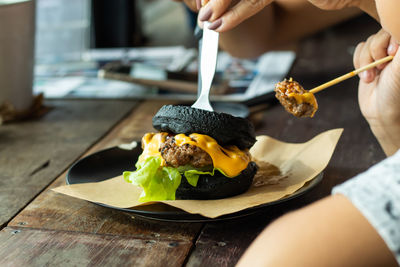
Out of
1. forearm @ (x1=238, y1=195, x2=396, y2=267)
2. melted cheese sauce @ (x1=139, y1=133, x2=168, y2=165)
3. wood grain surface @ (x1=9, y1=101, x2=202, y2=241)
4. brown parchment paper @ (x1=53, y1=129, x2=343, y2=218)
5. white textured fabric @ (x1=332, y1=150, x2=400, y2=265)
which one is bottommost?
wood grain surface @ (x1=9, y1=101, x2=202, y2=241)

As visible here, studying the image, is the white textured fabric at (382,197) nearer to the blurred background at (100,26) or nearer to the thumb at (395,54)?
the thumb at (395,54)

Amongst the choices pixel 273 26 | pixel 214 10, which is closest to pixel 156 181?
pixel 214 10

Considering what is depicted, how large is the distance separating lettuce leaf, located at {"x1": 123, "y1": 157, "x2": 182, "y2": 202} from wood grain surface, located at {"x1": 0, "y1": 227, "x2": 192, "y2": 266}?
10 centimetres

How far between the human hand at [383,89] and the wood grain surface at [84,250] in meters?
0.64

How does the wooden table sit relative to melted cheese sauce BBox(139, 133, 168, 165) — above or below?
below

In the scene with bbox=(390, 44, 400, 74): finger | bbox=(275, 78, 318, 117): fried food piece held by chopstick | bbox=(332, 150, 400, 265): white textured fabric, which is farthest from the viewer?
bbox=(390, 44, 400, 74): finger

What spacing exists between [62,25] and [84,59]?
386 millimetres

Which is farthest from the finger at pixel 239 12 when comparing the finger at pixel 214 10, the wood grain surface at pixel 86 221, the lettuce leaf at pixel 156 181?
the wood grain surface at pixel 86 221

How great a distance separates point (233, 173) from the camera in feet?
3.28

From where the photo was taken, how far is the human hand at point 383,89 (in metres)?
1.23

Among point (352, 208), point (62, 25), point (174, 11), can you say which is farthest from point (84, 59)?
point (174, 11)

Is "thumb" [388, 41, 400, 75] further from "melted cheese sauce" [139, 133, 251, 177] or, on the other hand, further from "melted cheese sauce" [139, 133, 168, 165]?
"melted cheese sauce" [139, 133, 168, 165]

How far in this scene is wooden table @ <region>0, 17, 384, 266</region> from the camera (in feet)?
2.90

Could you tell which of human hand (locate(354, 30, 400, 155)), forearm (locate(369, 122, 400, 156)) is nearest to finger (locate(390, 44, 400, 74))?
human hand (locate(354, 30, 400, 155))
